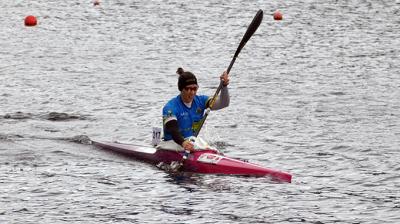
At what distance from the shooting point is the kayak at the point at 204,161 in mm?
16766

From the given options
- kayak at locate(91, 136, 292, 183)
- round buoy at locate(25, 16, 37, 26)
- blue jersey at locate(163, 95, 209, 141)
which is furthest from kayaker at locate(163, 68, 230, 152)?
round buoy at locate(25, 16, 37, 26)

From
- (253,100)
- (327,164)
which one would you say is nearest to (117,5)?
(253,100)

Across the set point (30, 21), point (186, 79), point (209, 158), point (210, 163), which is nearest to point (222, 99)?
point (186, 79)

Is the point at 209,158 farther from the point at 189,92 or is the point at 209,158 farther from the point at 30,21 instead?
the point at 30,21

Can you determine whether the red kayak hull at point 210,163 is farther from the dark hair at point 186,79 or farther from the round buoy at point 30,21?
the round buoy at point 30,21

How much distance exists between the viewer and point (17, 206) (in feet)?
50.2

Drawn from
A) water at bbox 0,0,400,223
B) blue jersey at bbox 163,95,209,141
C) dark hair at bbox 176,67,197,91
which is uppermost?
dark hair at bbox 176,67,197,91

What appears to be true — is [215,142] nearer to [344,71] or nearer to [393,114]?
[393,114]

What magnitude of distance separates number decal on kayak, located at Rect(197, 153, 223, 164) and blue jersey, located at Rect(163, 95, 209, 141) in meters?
0.64

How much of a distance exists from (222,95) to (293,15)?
87.2 ft

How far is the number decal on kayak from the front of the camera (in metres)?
17.2

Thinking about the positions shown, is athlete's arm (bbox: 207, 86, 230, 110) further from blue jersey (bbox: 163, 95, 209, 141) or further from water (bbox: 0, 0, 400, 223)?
water (bbox: 0, 0, 400, 223)

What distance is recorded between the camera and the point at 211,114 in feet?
78.9

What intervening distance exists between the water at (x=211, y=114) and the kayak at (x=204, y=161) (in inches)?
7.2
